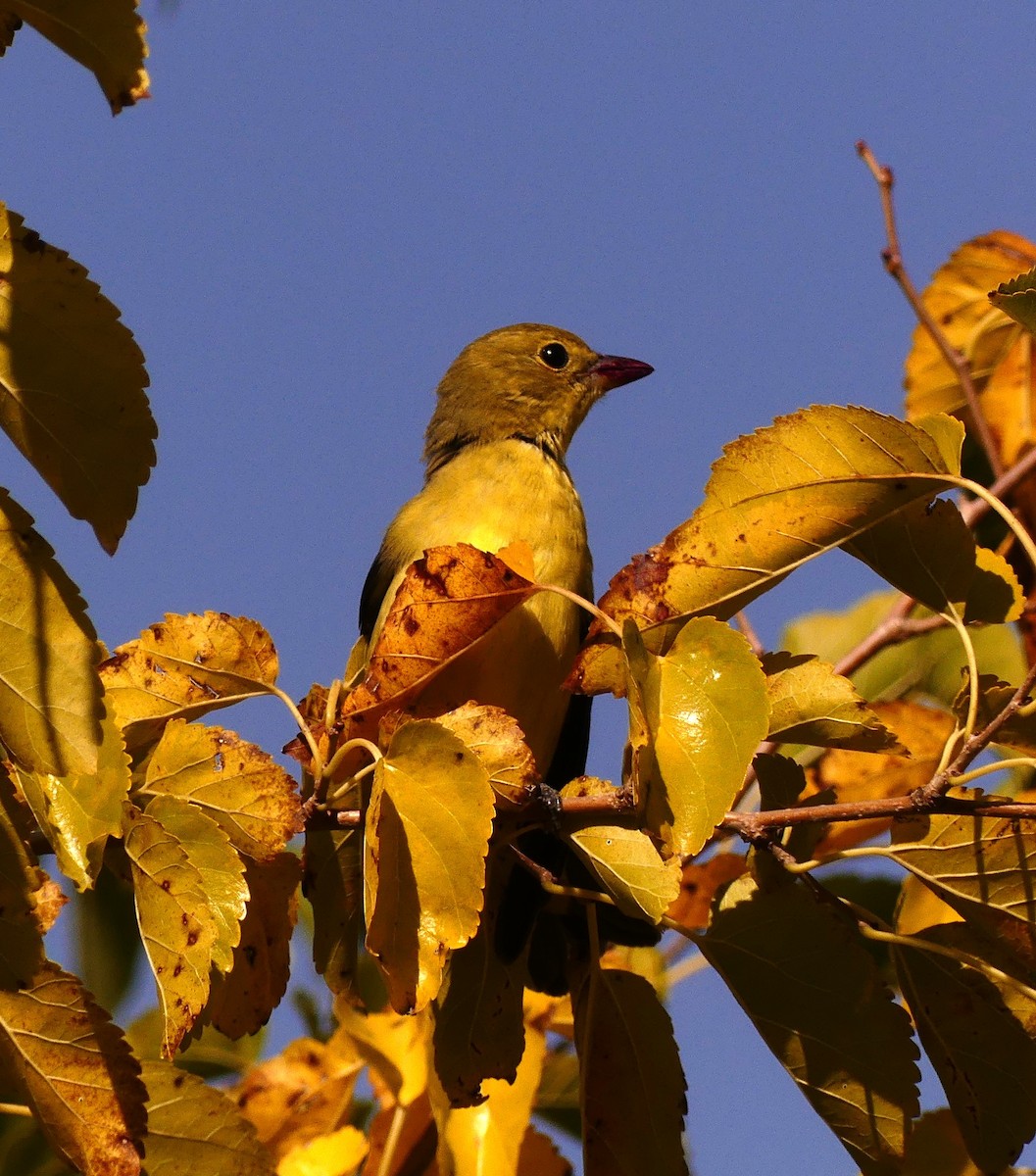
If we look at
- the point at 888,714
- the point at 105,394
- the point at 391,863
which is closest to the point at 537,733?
the point at 888,714

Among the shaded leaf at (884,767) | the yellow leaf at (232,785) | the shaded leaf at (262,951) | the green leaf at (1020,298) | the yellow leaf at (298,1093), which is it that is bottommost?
the yellow leaf at (298,1093)

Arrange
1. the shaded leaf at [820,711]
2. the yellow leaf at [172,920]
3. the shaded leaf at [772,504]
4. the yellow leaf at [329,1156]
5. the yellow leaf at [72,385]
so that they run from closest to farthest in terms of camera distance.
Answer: the yellow leaf at [72,385] < the yellow leaf at [172,920] < the shaded leaf at [772,504] < the shaded leaf at [820,711] < the yellow leaf at [329,1156]

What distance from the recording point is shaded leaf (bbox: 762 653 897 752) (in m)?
2.22

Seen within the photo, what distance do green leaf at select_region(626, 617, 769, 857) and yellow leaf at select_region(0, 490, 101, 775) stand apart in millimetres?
669

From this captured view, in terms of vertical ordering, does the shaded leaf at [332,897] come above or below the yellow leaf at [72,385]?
below

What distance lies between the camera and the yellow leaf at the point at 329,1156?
2658mm

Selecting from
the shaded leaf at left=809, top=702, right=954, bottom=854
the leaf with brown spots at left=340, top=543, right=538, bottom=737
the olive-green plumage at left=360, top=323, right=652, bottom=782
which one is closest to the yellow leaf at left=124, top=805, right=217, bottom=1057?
the leaf with brown spots at left=340, top=543, right=538, bottom=737

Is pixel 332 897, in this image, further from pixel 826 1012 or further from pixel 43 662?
pixel 43 662

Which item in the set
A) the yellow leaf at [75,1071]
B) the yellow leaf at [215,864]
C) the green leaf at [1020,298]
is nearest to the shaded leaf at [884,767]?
the green leaf at [1020,298]

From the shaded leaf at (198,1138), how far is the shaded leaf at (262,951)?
0.11 m

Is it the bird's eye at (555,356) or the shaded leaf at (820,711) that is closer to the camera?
the shaded leaf at (820,711)

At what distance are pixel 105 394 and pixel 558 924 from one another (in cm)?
165

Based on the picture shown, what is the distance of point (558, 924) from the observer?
3.03 metres

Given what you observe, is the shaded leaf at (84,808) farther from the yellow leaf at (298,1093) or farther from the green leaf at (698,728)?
the yellow leaf at (298,1093)
